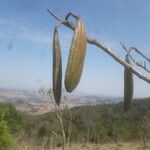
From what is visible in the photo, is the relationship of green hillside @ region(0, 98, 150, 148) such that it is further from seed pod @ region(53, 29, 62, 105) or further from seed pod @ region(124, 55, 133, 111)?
seed pod @ region(53, 29, 62, 105)

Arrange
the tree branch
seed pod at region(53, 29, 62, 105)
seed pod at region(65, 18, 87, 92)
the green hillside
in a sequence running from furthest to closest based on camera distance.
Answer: the green hillside < the tree branch < seed pod at region(53, 29, 62, 105) < seed pod at region(65, 18, 87, 92)

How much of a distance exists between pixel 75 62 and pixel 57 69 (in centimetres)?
15

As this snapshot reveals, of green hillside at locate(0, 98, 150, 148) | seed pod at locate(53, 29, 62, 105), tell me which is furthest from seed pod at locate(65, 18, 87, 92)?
green hillside at locate(0, 98, 150, 148)

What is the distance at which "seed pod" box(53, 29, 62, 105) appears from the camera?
4.75 feet

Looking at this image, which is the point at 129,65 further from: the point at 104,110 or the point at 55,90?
the point at 104,110

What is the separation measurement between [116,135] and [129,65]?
45.8m

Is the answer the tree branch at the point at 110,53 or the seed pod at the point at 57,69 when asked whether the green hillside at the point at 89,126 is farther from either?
the seed pod at the point at 57,69

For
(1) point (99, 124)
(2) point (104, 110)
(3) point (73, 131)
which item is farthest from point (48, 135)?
(2) point (104, 110)

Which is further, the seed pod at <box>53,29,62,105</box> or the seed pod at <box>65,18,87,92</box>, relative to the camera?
the seed pod at <box>53,29,62,105</box>

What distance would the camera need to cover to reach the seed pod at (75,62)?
1337 mm

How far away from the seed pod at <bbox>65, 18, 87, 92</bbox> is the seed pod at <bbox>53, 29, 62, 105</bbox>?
0.30 ft

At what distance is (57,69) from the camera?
1.49 m

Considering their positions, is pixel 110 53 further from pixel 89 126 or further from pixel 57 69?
pixel 89 126

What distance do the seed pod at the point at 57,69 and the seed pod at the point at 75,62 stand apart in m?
0.09
